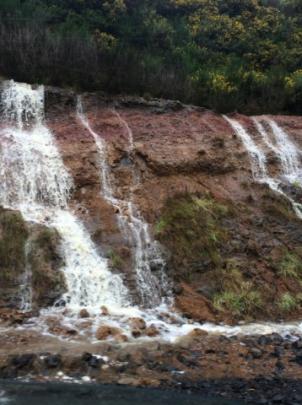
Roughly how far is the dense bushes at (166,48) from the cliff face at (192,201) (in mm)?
1545

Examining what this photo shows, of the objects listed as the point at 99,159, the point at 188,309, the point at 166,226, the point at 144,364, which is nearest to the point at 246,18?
the point at 99,159

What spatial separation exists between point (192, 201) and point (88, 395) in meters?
7.22

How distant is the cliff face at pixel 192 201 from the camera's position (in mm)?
10992

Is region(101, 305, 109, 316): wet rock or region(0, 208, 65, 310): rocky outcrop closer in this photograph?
region(101, 305, 109, 316): wet rock

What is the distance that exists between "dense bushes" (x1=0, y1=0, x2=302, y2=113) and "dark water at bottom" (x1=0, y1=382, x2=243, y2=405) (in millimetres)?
11920

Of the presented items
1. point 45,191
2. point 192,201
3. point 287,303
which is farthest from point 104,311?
point 192,201

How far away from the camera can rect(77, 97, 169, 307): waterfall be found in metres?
10.8

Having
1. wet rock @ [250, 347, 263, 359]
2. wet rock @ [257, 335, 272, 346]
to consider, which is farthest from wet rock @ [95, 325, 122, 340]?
wet rock @ [257, 335, 272, 346]

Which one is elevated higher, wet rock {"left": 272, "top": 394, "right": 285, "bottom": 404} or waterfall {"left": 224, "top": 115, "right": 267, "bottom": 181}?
waterfall {"left": 224, "top": 115, "right": 267, "bottom": 181}

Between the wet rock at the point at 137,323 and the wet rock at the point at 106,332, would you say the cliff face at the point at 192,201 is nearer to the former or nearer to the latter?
the wet rock at the point at 137,323

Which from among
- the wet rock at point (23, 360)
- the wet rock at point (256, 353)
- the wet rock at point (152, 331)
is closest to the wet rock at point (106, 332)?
the wet rock at point (152, 331)

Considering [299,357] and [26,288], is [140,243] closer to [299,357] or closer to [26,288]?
[26,288]

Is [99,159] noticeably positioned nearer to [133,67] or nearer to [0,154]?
[0,154]

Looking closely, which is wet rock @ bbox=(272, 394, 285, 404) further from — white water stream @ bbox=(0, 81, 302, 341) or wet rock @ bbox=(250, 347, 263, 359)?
white water stream @ bbox=(0, 81, 302, 341)
